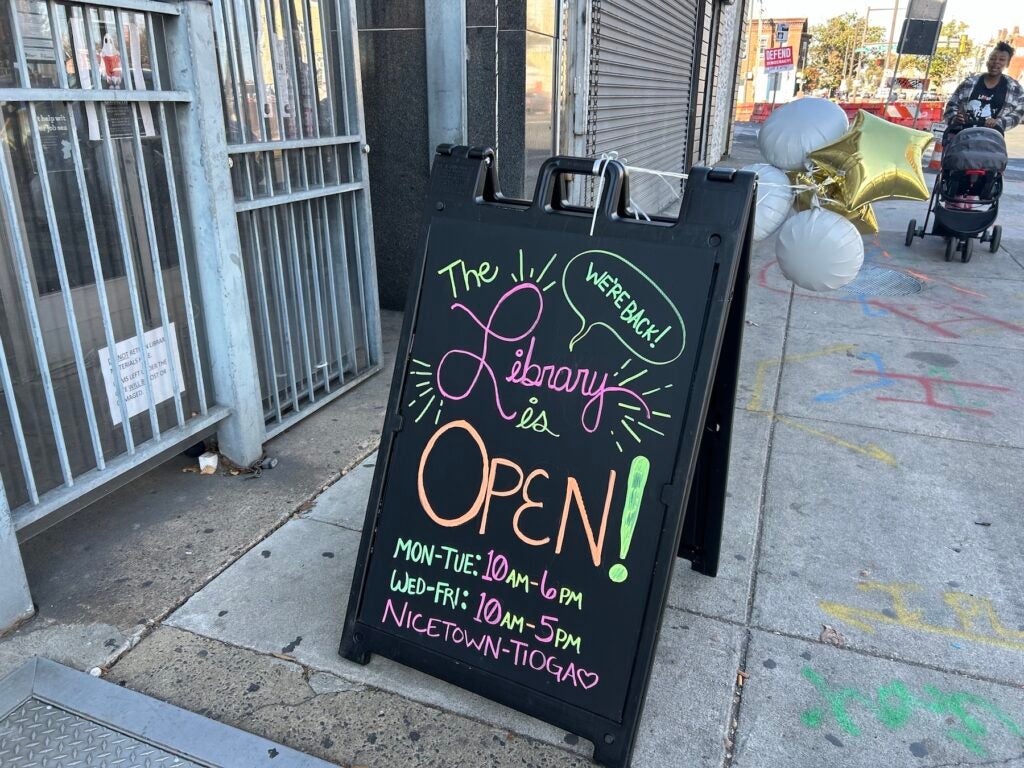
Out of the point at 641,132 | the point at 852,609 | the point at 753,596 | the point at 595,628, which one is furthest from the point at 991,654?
the point at 641,132

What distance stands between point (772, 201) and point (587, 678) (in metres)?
2.28

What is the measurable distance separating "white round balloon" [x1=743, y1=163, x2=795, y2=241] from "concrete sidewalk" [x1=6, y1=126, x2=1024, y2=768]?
1.22 metres

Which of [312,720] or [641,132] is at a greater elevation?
[641,132]

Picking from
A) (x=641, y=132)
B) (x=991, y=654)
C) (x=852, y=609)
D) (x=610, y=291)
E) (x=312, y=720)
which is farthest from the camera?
(x=641, y=132)

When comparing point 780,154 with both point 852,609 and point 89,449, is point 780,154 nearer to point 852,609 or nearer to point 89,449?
point 852,609

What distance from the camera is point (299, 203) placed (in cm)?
398

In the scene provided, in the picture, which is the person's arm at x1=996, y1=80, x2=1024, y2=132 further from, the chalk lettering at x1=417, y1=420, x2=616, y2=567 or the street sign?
the street sign

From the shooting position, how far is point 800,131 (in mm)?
3430

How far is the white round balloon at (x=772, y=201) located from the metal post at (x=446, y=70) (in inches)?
96.7

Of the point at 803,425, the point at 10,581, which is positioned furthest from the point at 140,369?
the point at 803,425

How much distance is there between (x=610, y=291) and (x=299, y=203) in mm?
2401

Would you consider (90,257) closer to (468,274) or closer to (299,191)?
(299,191)

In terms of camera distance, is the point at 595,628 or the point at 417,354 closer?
the point at 595,628

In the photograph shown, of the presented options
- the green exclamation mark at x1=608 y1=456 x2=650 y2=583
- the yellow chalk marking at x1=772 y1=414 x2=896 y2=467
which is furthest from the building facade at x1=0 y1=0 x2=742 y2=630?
the yellow chalk marking at x1=772 y1=414 x2=896 y2=467
